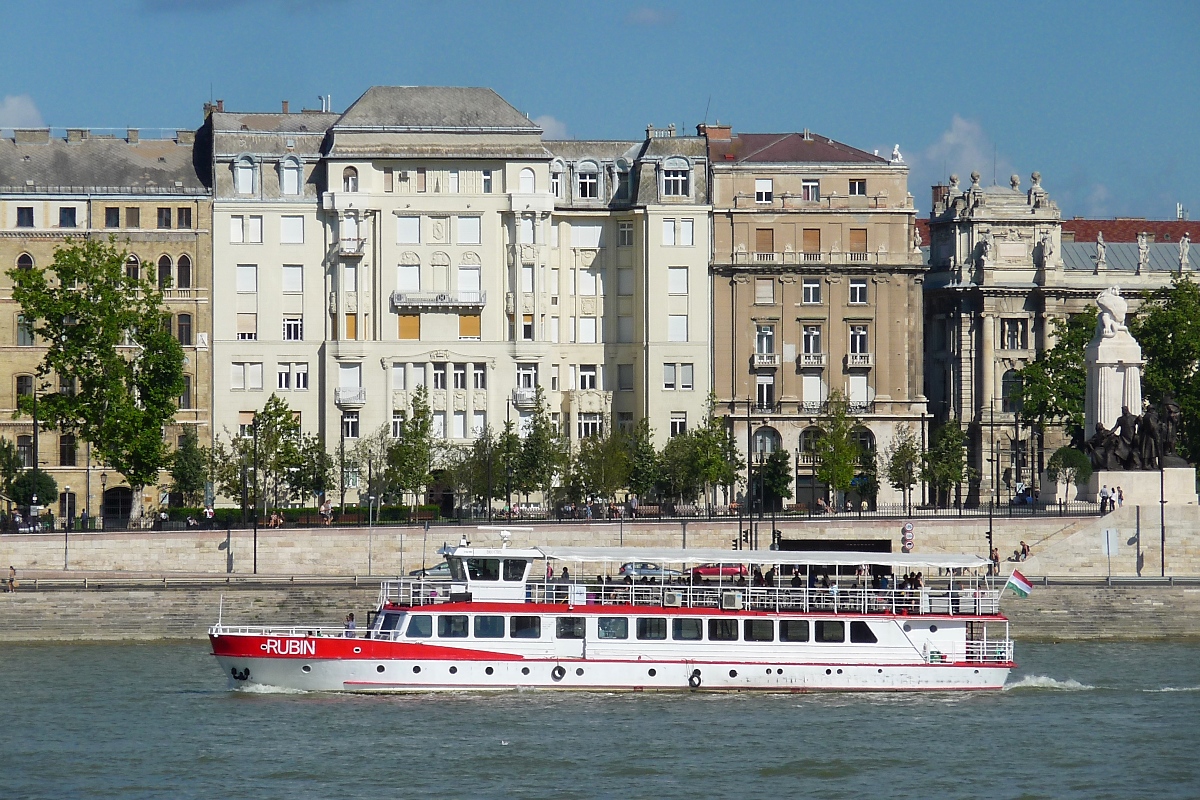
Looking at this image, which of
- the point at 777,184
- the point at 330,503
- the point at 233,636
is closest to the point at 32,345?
the point at 330,503

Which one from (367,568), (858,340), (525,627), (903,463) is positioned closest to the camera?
(525,627)

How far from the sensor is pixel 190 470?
3846 inches

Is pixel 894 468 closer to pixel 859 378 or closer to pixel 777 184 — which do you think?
pixel 859 378

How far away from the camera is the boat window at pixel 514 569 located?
62344 millimetres

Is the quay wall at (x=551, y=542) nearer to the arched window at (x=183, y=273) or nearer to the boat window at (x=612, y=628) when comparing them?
the arched window at (x=183, y=273)

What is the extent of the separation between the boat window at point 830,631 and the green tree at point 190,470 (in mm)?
42018

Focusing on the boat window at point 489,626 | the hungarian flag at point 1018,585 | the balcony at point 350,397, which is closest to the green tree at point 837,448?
the balcony at point 350,397

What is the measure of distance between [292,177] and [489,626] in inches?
1785

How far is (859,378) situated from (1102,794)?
58.1m

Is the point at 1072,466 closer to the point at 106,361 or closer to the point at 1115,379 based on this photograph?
the point at 1115,379

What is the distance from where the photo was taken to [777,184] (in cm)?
10600

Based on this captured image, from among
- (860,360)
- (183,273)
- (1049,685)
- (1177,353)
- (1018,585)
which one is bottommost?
(1049,685)

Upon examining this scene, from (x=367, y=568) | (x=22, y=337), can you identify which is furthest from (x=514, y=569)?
(x=22, y=337)

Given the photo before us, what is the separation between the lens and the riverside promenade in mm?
74875
